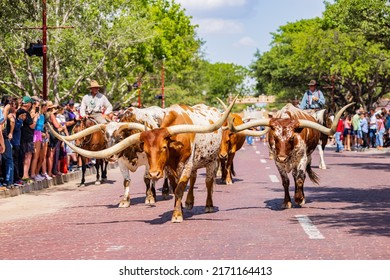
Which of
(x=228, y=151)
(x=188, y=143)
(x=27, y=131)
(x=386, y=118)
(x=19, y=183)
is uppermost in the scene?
(x=386, y=118)

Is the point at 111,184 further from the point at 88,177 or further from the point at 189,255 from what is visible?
the point at 189,255

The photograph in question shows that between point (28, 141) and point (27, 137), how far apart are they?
0.30ft

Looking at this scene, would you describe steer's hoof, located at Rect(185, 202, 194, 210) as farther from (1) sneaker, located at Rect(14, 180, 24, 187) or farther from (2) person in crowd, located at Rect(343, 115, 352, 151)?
(2) person in crowd, located at Rect(343, 115, 352, 151)

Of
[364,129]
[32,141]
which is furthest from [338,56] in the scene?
[32,141]

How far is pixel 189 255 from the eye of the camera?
30.4ft

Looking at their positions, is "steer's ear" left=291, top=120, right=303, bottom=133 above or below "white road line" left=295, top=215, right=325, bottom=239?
above

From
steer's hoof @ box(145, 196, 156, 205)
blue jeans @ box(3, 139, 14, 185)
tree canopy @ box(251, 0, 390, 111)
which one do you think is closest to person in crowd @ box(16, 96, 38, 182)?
blue jeans @ box(3, 139, 14, 185)

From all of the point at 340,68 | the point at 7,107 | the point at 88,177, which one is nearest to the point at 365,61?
the point at 340,68

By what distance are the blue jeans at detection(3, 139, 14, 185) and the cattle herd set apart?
10.1 feet

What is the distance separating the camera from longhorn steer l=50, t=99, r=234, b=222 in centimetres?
1190

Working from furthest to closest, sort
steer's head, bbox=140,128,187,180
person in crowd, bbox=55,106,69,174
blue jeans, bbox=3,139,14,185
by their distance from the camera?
person in crowd, bbox=55,106,69,174 < blue jeans, bbox=3,139,14,185 < steer's head, bbox=140,128,187,180

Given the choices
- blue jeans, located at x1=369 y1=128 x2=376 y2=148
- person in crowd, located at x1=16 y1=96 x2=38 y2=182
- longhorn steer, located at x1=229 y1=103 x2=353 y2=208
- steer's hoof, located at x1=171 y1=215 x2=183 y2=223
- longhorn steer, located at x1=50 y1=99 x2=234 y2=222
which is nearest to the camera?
longhorn steer, located at x1=50 y1=99 x2=234 y2=222

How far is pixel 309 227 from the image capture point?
453 inches

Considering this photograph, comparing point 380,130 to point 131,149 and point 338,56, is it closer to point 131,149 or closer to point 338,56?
point 338,56
